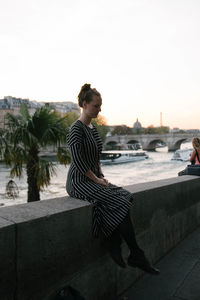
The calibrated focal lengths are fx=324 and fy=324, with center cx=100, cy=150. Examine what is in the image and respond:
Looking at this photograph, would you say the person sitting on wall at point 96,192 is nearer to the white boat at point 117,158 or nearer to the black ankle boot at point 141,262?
the black ankle boot at point 141,262

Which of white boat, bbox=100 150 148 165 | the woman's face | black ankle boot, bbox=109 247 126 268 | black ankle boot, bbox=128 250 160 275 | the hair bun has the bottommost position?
white boat, bbox=100 150 148 165

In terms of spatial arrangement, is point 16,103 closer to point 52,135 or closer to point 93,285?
point 52,135

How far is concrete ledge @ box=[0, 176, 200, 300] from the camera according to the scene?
1.69m

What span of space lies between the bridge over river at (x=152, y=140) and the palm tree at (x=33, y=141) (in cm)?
6776

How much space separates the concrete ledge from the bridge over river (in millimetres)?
72937

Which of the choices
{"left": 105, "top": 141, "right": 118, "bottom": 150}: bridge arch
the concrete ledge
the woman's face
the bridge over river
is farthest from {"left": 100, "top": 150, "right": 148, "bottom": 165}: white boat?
the woman's face

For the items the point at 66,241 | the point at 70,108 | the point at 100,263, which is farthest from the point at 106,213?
the point at 70,108

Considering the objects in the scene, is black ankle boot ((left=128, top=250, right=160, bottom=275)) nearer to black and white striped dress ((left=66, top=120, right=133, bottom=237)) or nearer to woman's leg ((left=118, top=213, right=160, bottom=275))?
woman's leg ((left=118, top=213, right=160, bottom=275))

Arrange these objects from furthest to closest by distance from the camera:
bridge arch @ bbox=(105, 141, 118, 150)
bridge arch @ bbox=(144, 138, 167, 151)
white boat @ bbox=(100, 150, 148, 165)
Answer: bridge arch @ bbox=(105, 141, 118, 150), bridge arch @ bbox=(144, 138, 167, 151), white boat @ bbox=(100, 150, 148, 165)

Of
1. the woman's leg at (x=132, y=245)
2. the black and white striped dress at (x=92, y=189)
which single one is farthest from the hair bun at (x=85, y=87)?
the woman's leg at (x=132, y=245)

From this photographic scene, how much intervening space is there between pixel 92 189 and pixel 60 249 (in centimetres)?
45

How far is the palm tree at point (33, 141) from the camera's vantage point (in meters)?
8.57

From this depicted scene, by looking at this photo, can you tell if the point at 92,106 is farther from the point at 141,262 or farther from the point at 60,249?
the point at 141,262

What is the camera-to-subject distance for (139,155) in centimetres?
5656
